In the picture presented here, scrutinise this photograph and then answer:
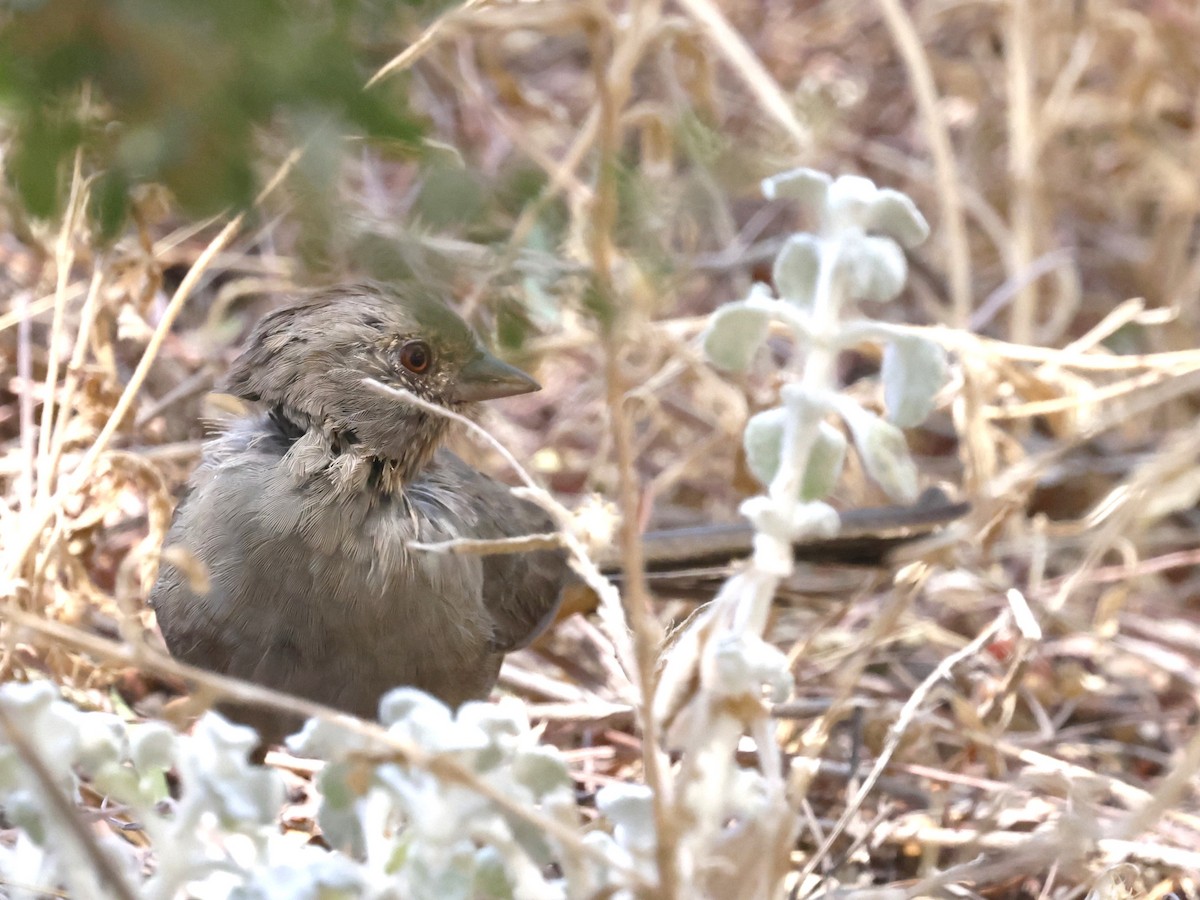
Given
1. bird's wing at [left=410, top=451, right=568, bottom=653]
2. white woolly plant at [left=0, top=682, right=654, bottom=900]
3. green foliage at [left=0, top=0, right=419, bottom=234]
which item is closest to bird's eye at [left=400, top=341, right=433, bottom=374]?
bird's wing at [left=410, top=451, right=568, bottom=653]

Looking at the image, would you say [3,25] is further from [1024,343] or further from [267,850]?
[1024,343]

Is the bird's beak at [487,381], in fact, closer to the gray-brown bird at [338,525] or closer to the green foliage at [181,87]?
the gray-brown bird at [338,525]

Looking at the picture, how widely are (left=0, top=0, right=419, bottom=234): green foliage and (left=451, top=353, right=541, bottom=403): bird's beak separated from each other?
4.13ft

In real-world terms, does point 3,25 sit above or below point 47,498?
above

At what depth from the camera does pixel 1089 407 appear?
284 centimetres

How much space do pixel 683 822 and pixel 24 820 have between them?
2.10 ft

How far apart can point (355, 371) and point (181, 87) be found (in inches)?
49.2

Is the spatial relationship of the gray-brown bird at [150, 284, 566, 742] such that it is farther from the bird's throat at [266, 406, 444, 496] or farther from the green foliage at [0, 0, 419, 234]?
the green foliage at [0, 0, 419, 234]

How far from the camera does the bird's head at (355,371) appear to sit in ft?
7.32

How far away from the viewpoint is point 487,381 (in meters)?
2.41

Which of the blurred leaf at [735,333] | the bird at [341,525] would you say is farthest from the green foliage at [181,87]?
the bird at [341,525]

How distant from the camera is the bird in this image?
2084 mm

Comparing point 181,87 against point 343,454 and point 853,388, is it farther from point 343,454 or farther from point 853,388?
point 853,388

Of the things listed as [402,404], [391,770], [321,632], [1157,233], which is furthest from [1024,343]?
[391,770]
